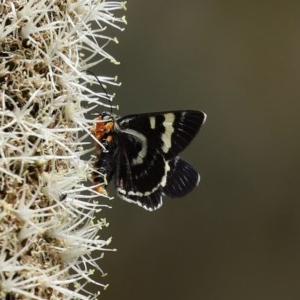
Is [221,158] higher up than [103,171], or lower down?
lower down

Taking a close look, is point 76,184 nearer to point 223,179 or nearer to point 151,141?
point 151,141

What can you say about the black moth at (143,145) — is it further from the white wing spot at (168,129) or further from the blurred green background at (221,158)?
the blurred green background at (221,158)

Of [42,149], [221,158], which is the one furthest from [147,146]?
[221,158]

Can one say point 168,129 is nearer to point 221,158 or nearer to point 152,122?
point 152,122

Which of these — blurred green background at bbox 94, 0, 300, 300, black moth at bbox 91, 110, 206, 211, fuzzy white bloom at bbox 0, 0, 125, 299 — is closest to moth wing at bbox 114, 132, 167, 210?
black moth at bbox 91, 110, 206, 211

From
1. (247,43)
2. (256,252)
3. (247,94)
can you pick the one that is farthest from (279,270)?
(247,43)

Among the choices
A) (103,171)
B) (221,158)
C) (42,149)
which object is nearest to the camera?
(42,149)

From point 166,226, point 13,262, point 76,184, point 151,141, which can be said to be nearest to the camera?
point 13,262
